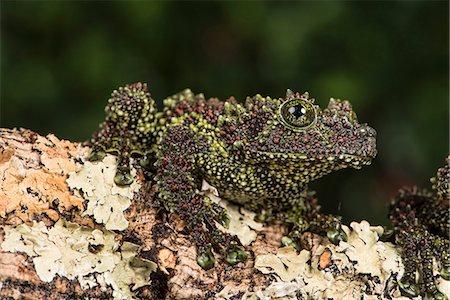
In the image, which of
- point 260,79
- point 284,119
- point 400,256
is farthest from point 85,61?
point 400,256

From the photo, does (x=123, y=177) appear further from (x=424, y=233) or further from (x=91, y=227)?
(x=424, y=233)

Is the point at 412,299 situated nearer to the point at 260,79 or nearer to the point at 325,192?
the point at 325,192

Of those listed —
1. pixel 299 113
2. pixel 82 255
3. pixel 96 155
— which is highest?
pixel 299 113

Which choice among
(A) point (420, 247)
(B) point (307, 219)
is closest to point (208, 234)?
(B) point (307, 219)

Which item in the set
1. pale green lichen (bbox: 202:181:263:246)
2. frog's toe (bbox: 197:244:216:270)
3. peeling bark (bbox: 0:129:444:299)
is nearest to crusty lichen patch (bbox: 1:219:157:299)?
peeling bark (bbox: 0:129:444:299)

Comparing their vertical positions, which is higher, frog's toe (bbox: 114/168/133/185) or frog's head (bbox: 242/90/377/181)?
frog's head (bbox: 242/90/377/181)

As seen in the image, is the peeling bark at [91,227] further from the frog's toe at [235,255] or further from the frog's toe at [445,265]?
the frog's toe at [445,265]

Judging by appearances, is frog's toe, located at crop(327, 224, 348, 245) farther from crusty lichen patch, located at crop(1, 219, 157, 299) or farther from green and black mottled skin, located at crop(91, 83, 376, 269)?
crusty lichen patch, located at crop(1, 219, 157, 299)
